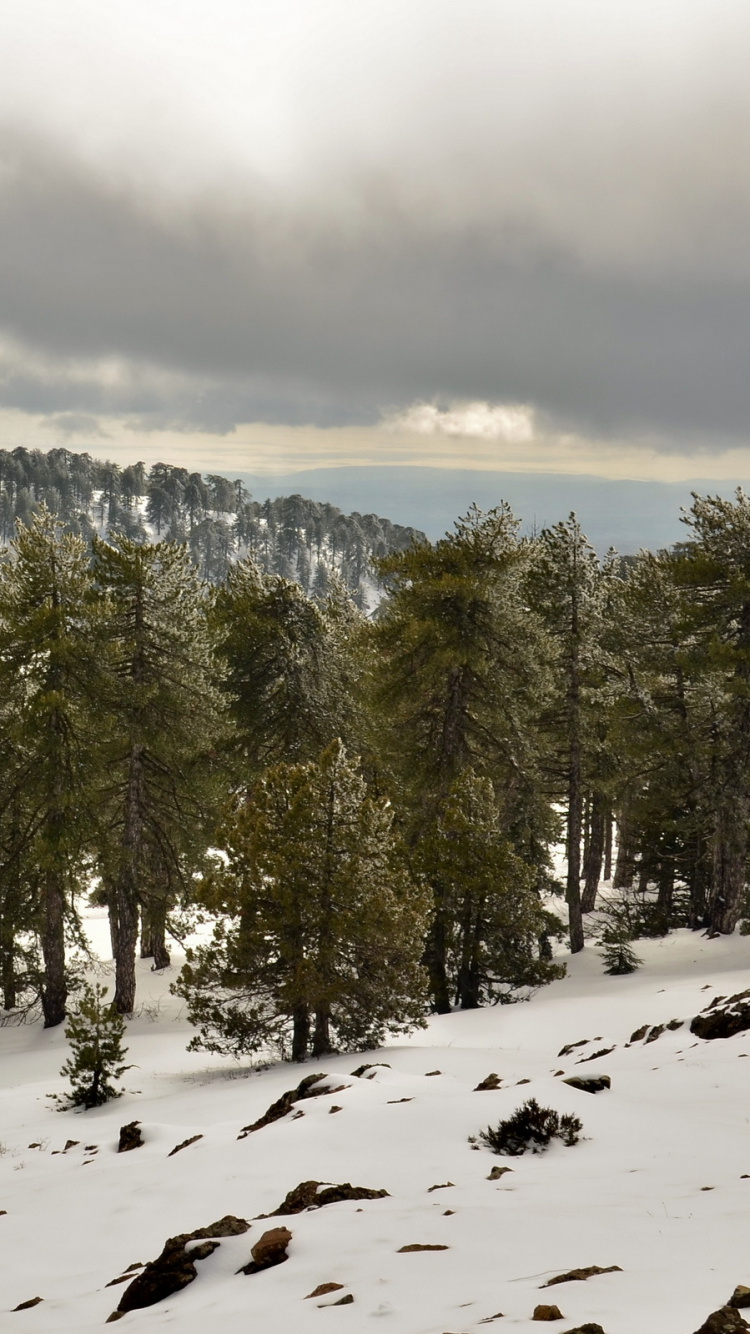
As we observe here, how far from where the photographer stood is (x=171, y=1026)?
62.4 ft

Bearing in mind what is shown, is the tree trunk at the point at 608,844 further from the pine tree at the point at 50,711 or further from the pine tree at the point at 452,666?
the pine tree at the point at 50,711

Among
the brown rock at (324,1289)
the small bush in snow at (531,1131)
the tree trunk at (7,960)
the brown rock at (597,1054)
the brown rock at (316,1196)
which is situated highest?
the brown rock at (324,1289)

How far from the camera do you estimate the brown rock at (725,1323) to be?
353 centimetres

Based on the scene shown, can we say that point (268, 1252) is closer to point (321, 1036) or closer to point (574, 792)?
point (321, 1036)

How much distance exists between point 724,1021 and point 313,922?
626 centimetres

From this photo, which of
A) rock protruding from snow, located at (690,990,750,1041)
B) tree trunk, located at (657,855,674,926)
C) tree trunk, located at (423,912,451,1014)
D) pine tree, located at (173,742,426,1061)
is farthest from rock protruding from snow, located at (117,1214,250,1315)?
tree trunk, located at (657,855,674,926)

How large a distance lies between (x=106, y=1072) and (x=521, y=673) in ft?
40.0

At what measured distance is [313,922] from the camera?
529 inches

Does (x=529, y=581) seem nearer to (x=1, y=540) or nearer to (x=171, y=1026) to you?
(x=171, y=1026)

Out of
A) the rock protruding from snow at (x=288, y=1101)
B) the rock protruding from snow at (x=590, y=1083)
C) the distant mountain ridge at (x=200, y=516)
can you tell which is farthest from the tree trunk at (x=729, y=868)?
the distant mountain ridge at (x=200, y=516)

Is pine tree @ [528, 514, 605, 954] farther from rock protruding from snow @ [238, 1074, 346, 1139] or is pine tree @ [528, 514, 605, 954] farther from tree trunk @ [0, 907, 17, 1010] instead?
tree trunk @ [0, 907, 17, 1010]

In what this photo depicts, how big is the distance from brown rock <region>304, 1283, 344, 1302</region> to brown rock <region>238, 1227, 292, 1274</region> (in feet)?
2.34

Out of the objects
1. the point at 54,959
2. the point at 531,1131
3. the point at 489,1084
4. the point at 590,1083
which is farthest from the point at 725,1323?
the point at 54,959

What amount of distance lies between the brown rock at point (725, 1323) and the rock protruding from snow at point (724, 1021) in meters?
8.16
